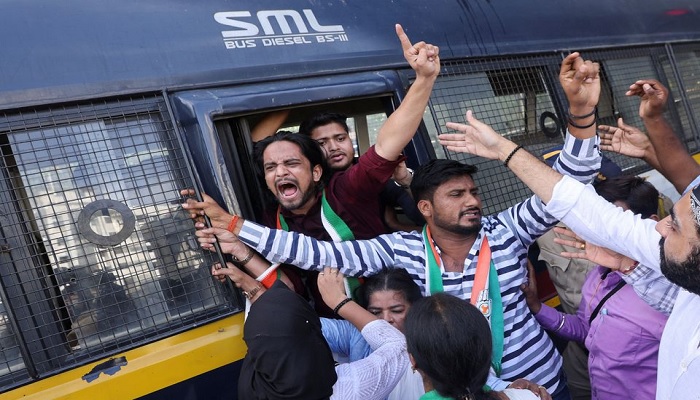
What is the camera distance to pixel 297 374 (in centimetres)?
162

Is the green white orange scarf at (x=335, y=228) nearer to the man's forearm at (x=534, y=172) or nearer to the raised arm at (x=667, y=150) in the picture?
the man's forearm at (x=534, y=172)

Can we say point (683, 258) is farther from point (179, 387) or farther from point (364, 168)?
point (179, 387)

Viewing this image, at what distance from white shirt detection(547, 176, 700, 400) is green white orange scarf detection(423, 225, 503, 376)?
0.45 m

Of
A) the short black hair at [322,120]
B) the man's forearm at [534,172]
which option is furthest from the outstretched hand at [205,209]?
the man's forearm at [534,172]

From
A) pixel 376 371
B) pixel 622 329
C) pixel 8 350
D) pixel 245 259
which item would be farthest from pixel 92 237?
pixel 622 329

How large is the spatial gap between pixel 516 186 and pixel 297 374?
6.15 feet

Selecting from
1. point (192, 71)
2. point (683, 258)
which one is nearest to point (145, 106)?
point (192, 71)

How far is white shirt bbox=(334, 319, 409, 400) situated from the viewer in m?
1.75

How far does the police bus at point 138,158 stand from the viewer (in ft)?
6.14

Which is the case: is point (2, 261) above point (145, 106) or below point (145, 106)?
below

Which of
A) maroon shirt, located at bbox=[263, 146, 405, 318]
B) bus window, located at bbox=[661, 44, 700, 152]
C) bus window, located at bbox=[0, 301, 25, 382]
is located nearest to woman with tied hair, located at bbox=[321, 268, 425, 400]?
maroon shirt, located at bbox=[263, 146, 405, 318]

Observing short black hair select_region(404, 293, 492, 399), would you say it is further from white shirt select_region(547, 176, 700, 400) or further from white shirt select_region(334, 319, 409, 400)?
white shirt select_region(547, 176, 700, 400)

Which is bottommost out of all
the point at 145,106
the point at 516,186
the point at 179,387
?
the point at 179,387

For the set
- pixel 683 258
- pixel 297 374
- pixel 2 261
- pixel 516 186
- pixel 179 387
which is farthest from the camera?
pixel 516 186
